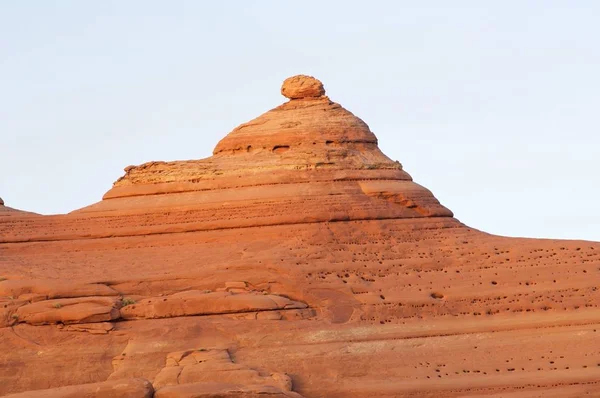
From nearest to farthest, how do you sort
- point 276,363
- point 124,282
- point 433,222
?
point 276,363 < point 124,282 < point 433,222

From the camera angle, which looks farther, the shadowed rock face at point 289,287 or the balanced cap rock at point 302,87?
the balanced cap rock at point 302,87

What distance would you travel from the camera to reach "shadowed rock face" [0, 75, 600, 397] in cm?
3591

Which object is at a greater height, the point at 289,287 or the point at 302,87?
the point at 302,87

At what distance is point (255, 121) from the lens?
1727 inches

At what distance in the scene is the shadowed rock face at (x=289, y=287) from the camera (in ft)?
118

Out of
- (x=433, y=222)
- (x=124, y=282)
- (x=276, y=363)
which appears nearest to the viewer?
(x=276, y=363)

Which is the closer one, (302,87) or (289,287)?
(289,287)

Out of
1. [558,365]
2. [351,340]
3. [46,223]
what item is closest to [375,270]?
[351,340]

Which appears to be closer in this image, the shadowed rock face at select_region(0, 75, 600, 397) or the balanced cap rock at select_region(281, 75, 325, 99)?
the shadowed rock face at select_region(0, 75, 600, 397)

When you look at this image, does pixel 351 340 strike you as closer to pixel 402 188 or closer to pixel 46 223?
pixel 402 188

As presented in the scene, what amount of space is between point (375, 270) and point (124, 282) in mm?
6809

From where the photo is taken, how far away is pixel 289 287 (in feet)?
125

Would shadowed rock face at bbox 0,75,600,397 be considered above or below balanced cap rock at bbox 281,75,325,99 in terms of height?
below

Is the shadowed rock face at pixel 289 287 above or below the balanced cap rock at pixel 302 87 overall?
below
